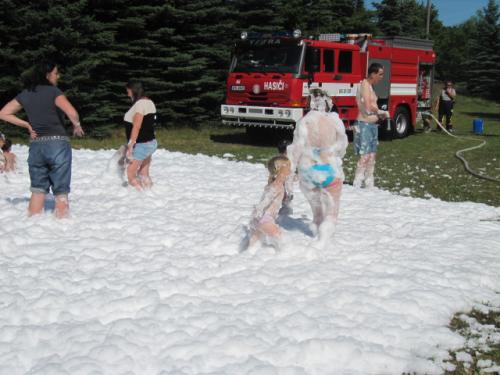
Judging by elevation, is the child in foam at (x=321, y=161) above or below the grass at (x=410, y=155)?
above

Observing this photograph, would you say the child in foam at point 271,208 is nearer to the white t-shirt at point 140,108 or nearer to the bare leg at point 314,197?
the bare leg at point 314,197

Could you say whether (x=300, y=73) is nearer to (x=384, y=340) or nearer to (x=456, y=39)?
(x=384, y=340)

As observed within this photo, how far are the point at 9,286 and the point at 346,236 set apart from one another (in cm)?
377

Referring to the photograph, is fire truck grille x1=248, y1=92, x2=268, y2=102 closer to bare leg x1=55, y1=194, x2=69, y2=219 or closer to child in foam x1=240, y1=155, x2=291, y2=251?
bare leg x1=55, y1=194, x2=69, y2=219

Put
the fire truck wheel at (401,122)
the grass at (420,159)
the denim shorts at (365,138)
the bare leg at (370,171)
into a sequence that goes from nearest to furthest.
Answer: the grass at (420,159)
the denim shorts at (365,138)
the bare leg at (370,171)
the fire truck wheel at (401,122)

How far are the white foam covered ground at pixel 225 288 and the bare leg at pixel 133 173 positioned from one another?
10.1 inches

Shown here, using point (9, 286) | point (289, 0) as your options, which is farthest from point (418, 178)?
point (289, 0)

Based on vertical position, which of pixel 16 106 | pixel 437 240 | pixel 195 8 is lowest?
pixel 437 240

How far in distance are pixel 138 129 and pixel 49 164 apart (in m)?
1.85

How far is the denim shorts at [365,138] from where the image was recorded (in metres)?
9.90

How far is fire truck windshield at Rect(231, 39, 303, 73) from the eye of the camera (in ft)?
51.2

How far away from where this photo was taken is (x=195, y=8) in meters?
19.4

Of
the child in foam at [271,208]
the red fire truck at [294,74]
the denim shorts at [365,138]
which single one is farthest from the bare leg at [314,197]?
the red fire truck at [294,74]

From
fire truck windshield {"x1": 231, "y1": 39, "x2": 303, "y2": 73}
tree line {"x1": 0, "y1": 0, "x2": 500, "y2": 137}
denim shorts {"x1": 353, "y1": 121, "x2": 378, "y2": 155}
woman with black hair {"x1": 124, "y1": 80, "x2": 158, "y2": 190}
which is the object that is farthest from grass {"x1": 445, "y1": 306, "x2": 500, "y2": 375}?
tree line {"x1": 0, "y1": 0, "x2": 500, "y2": 137}
